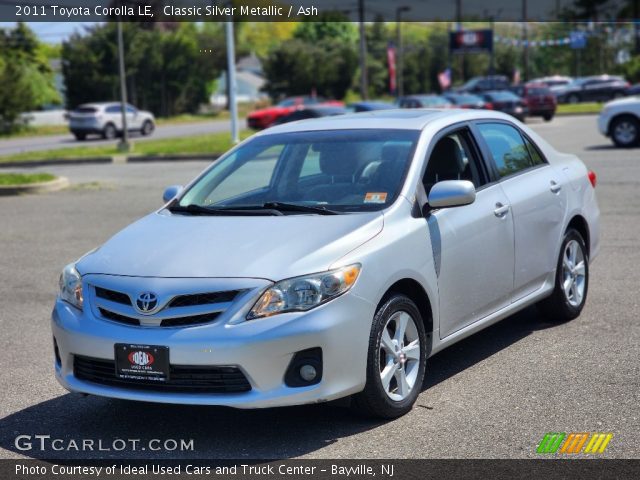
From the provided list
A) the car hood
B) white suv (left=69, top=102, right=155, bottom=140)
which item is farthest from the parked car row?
the car hood

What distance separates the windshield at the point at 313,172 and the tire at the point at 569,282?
1.84m

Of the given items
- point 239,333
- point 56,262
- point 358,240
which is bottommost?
point 56,262

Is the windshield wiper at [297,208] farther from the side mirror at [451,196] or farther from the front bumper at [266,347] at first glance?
the front bumper at [266,347]

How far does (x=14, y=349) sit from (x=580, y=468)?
4326 mm

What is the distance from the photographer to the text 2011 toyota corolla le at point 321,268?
15.9 ft

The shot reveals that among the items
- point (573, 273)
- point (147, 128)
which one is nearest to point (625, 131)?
point (573, 273)

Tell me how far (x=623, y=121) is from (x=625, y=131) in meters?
0.25

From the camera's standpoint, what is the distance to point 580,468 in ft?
15.0

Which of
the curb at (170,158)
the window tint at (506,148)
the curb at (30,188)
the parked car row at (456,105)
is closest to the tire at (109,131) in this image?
the parked car row at (456,105)

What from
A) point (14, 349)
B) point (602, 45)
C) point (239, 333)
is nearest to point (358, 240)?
point (239, 333)

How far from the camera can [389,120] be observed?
6.54m

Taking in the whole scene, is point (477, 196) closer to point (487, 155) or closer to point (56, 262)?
point (487, 155)

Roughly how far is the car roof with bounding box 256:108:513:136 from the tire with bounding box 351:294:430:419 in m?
1.44

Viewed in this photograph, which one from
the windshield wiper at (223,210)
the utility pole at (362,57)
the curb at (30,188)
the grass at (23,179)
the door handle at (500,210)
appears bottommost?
the curb at (30,188)
